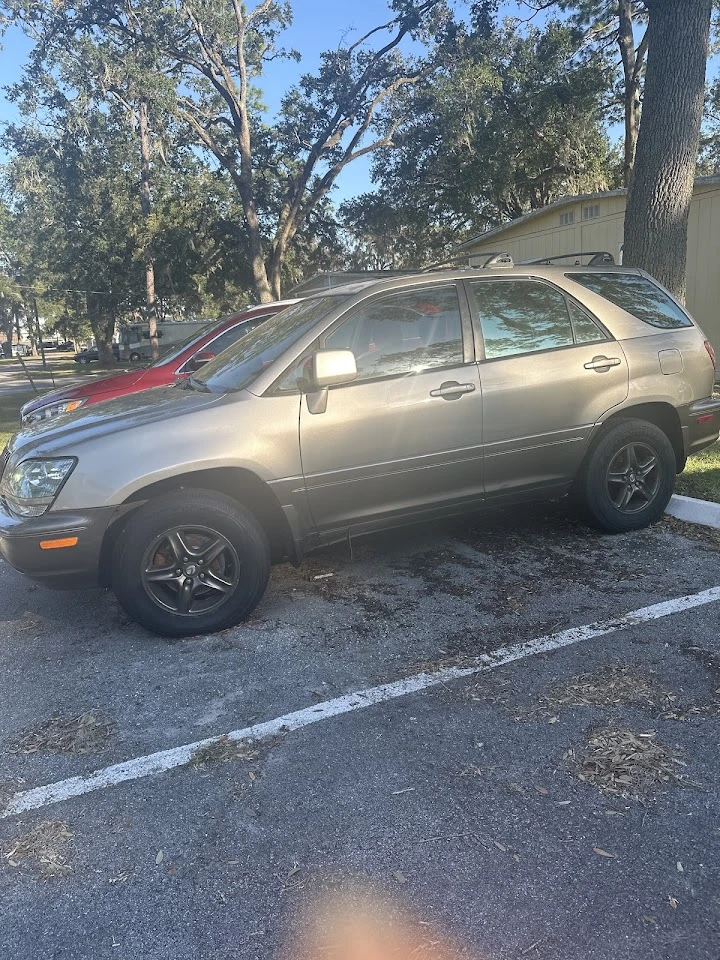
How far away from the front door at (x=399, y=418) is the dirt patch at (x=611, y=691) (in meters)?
1.49

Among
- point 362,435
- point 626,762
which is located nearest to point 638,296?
point 362,435

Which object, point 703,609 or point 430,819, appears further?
point 703,609

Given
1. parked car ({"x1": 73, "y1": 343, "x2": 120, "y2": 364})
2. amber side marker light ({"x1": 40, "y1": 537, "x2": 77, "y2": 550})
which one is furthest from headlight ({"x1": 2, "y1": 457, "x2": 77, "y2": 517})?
parked car ({"x1": 73, "y1": 343, "x2": 120, "y2": 364})

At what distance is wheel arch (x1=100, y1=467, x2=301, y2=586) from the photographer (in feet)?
12.2

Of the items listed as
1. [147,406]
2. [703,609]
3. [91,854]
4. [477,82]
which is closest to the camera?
[91,854]

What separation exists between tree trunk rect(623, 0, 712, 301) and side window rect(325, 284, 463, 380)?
343 centimetres

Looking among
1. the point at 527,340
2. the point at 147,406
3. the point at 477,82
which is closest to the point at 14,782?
the point at 147,406

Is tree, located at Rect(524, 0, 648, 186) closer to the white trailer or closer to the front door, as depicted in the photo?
the front door

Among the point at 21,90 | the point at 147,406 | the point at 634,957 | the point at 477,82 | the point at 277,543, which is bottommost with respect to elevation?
Answer: the point at 634,957

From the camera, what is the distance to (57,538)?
3.55m

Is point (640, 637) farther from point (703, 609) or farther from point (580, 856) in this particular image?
point (580, 856)

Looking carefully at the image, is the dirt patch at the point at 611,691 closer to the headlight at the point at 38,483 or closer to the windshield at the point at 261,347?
the windshield at the point at 261,347

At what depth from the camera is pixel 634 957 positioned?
182 cm

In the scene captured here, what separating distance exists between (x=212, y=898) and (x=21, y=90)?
2916cm
